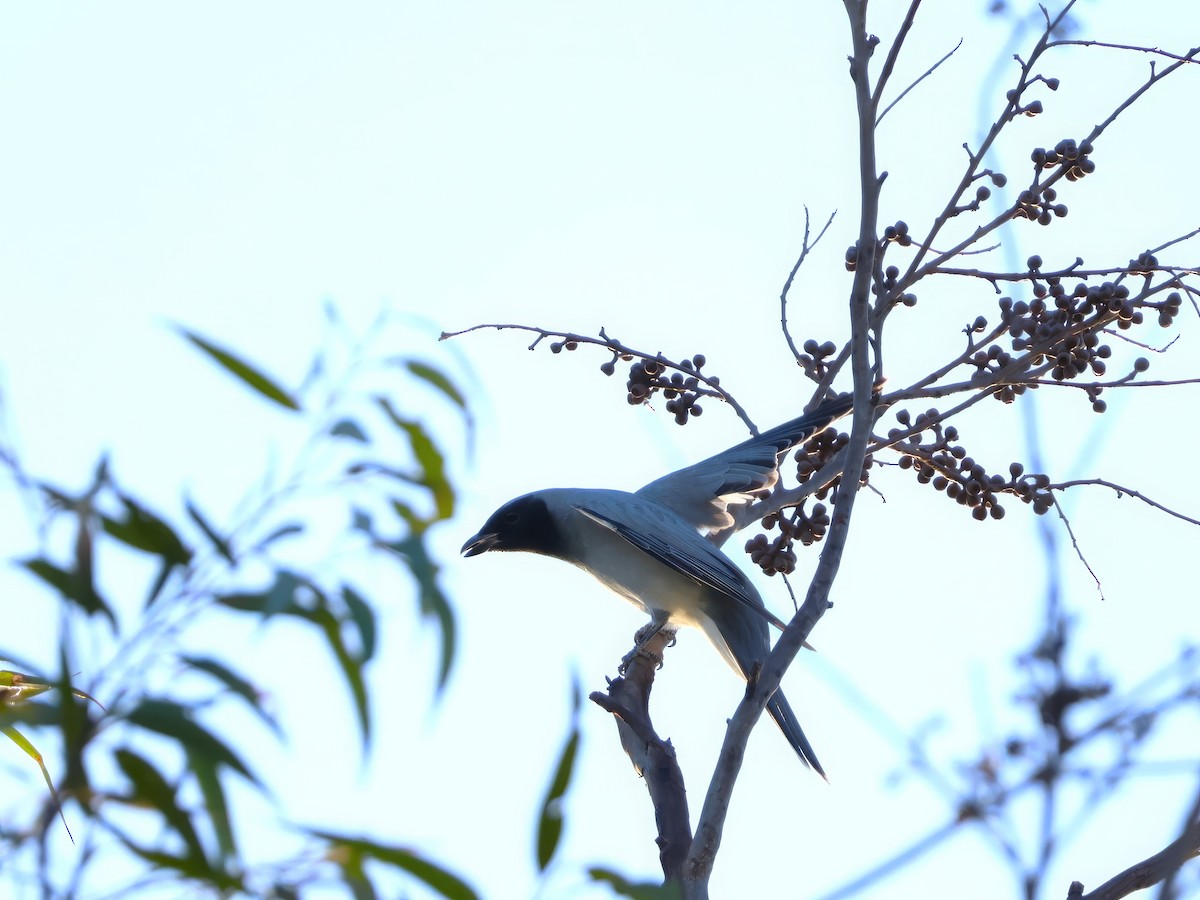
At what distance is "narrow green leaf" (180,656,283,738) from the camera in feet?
5.34

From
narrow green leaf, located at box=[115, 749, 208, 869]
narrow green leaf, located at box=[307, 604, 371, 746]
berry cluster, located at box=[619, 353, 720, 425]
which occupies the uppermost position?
berry cluster, located at box=[619, 353, 720, 425]

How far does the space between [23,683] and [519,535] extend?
306 cm

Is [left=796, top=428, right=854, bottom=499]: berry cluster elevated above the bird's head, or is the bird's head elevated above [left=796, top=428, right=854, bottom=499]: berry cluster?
the bird's head

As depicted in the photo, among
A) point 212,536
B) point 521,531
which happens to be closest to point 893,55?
point 212,536

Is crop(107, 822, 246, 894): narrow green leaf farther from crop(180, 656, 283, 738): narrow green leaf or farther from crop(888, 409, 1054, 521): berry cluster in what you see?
crop(888, 409, 1054, 521): berry cluster

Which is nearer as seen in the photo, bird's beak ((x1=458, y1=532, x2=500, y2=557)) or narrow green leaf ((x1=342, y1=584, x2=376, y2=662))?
narrow green leaf ((x1=342, y1=584, x2=376, y2=662))

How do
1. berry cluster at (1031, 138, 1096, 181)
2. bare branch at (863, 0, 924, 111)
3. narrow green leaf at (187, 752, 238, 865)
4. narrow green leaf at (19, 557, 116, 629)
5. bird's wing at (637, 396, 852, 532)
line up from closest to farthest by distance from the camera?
narrow green leaf at (19, 557, 116, 629) < narrow green leaf at (187, 752, 238, 865) < bare branch at (863, 0, 924, 111) < berry cluster at (1031, 138, 1096, 181) < bird's wing at (637, 396, 852, 532)

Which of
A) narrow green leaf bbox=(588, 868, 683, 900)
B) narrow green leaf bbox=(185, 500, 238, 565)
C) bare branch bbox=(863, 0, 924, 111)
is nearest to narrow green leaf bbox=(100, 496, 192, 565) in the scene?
narrow green leaf bbox=(185, 500, 238, 565)

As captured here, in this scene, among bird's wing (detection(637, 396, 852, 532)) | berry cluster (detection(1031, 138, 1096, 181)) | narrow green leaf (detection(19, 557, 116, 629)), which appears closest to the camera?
narrow green leaf (detection(19, 557, 116, 629))

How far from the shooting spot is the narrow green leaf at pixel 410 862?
5.33 ft

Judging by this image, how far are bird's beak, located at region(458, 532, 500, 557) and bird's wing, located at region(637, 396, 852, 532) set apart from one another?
0.69 m

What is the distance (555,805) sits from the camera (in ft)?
5.93

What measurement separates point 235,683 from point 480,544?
4046 millimetres

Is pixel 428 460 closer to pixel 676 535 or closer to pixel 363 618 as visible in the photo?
pixel 363 618
